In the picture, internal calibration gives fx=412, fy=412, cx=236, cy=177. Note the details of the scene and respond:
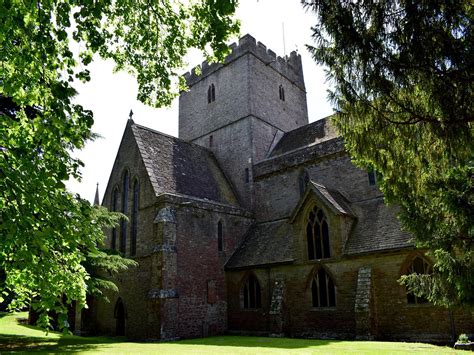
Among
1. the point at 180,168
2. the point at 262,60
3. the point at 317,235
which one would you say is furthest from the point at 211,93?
the point at 317,235

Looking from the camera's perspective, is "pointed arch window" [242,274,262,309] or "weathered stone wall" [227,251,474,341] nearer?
"weathered stone wall" [227,251,474,341]

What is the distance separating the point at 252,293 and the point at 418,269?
8.64m

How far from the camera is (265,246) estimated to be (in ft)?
71.9

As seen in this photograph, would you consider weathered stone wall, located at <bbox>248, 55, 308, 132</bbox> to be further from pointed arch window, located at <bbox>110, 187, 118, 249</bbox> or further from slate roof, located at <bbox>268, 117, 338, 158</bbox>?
pointed arch window, located at <bbox>110, 187, 118, 249</bbox>

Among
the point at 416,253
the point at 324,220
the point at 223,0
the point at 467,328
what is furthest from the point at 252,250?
the point at 223,0

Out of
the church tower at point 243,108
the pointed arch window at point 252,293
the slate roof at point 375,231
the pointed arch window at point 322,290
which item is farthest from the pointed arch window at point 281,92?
the pointed arch window at point 322,290

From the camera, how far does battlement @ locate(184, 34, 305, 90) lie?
97.0 ft

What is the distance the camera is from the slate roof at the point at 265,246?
20.5 m

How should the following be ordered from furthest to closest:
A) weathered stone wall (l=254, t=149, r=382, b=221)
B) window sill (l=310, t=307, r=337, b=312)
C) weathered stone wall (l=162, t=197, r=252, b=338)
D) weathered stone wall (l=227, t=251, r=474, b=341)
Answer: weathered stone wall (l=254, t=149, r=382, b=221) < weathered stone wall (l=162, t=197, r=252, b=338) < window sill (l=310, t=307, r=337, b=312) < weathered stone wall (l=227, t=251, r=474, b=341)

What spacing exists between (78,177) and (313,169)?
1780cm

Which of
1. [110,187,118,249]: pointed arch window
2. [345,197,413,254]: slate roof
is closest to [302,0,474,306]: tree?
[345,197,413,254]: slate roof

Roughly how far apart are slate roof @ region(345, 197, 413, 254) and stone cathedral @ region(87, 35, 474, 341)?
7cm

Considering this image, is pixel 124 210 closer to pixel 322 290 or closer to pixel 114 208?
pixel 114 208

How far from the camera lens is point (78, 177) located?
6.68 meters
